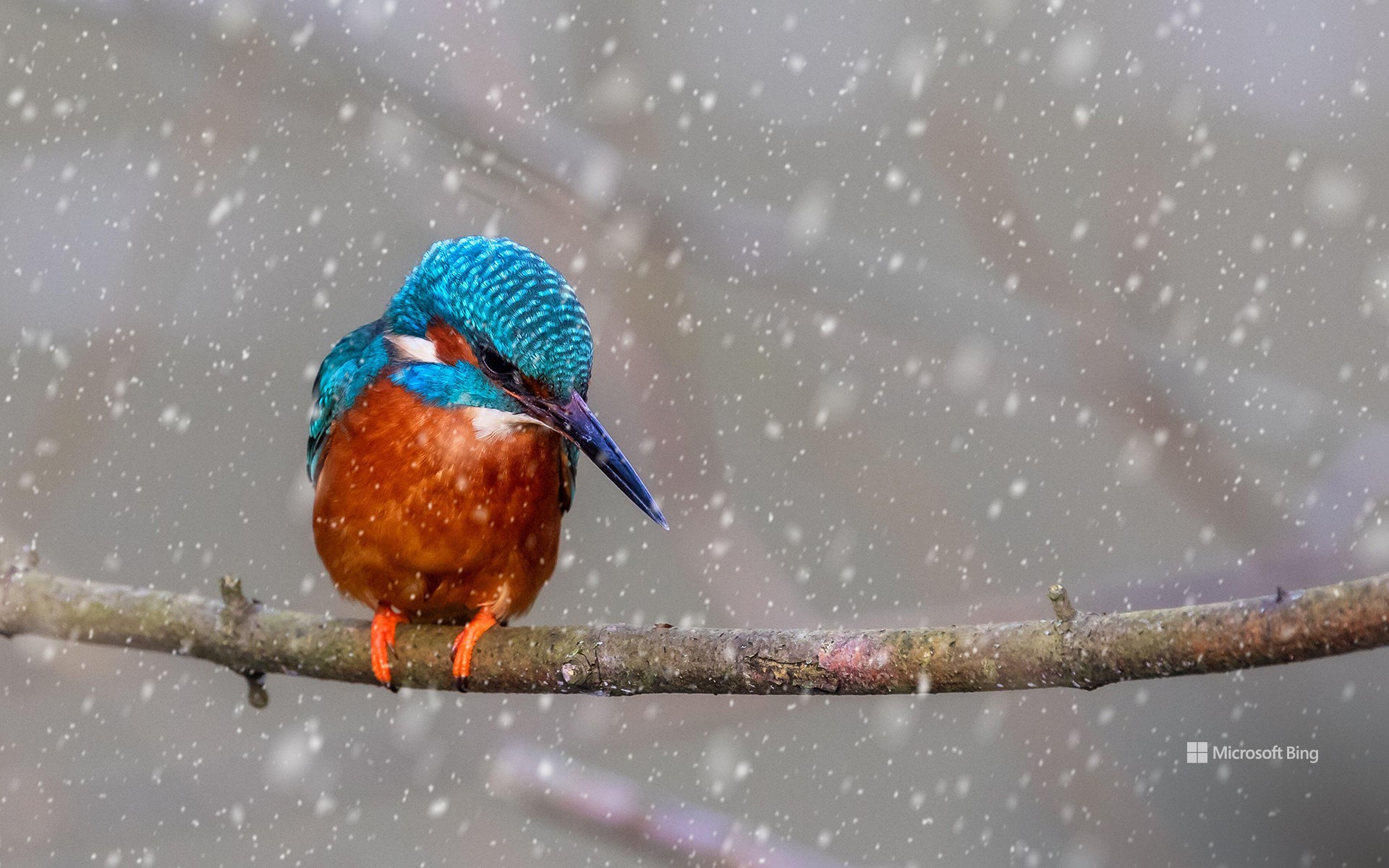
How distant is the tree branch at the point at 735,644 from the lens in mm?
1571

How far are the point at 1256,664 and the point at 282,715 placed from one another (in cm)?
425

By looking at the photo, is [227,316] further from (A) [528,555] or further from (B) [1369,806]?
(B) [1369,806]

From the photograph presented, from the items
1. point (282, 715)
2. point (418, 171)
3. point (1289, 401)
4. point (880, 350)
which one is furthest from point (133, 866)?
point (1289, 401)

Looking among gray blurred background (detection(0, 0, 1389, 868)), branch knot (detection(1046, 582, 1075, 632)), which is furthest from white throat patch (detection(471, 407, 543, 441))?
branch knot (detection(1046, 582, 1075, 632))

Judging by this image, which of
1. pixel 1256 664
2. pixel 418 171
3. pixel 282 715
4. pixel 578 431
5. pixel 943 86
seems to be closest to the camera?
pixel 1256 664

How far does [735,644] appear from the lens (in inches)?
81.4

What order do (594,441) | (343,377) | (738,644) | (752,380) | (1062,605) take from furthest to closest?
(752,380) < (343,377) < (594,441) < (738,644) < (1062,605)

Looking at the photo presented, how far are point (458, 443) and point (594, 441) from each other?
371 mm

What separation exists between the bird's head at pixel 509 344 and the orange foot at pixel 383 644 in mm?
455

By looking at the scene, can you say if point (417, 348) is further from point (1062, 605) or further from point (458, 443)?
point (1062, 605)

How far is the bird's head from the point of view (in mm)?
2500

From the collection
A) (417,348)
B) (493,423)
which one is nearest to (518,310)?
(493,423)

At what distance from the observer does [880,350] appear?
3928 mm

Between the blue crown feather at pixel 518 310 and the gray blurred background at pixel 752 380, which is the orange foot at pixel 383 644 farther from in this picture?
the blue crown feather at pixel 518 310
